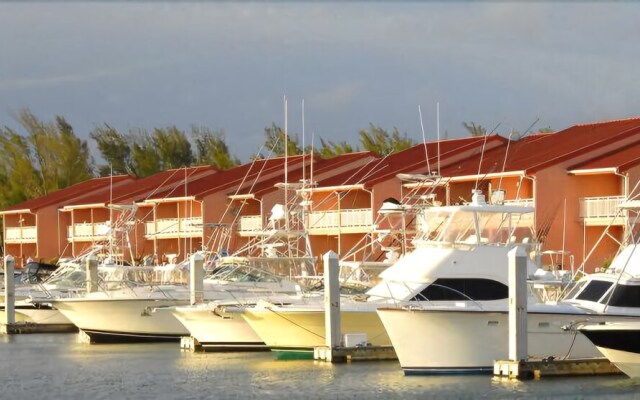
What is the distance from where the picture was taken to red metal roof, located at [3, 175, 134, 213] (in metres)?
85.1

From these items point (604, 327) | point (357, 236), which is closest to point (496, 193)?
point (604, 327)


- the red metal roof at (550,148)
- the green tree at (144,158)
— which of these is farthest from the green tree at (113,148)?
the red metal roof at (550,148)

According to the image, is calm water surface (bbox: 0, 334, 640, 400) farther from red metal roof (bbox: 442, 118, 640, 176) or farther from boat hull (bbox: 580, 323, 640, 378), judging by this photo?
red metal roof (bbox: 442, 118, 640, 176)

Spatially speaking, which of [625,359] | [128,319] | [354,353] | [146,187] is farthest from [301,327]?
[146,187]

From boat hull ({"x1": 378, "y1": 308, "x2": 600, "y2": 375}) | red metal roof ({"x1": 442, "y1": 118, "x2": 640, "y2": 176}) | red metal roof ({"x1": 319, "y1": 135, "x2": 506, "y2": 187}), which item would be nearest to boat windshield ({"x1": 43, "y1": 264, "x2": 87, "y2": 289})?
red metal roof ({"x1": 319, "y1": 135, "x2": 506, "y2": 187})

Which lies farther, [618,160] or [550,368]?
[618,160]

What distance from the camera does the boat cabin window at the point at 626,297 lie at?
100 ft

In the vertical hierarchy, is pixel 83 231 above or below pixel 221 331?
above

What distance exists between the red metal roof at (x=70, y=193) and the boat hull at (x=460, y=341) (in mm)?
55031

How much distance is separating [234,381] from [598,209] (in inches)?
853

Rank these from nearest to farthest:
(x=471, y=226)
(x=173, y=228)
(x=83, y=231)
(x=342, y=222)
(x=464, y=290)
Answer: (x=464, y=290)
(x=471, y=226)
(x=342, y=222)
(x=173, y=228)
(x=83, y=231)

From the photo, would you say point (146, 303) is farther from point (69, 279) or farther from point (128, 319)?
point (69, 279)

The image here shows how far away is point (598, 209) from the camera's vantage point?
2053 inches

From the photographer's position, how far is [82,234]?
78125mm
